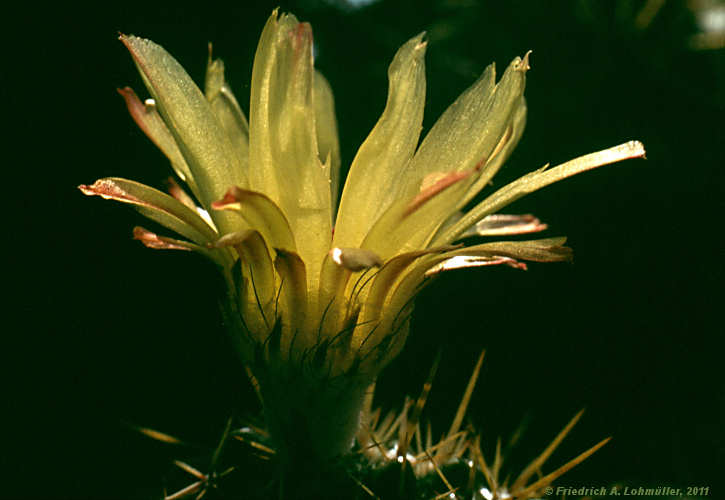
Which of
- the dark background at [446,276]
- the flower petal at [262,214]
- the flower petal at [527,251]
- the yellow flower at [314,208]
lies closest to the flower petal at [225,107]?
the yellow flower at [314,208]

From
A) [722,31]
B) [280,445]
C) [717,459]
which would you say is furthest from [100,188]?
[722,31]

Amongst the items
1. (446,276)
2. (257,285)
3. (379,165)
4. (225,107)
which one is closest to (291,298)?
(257,285)

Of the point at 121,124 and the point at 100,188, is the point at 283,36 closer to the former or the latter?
the point at 100,188

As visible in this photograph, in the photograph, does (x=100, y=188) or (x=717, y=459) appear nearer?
(x=100, y=188)

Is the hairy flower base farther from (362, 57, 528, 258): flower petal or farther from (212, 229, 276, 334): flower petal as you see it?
(362, 57, 528, 258): flower petal

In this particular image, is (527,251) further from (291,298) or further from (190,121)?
(190,121)

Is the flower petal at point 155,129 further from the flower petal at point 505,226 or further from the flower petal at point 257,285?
the flower petal at point 505,226

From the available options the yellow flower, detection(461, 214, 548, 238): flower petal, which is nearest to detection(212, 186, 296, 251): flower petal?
the yellow flower
